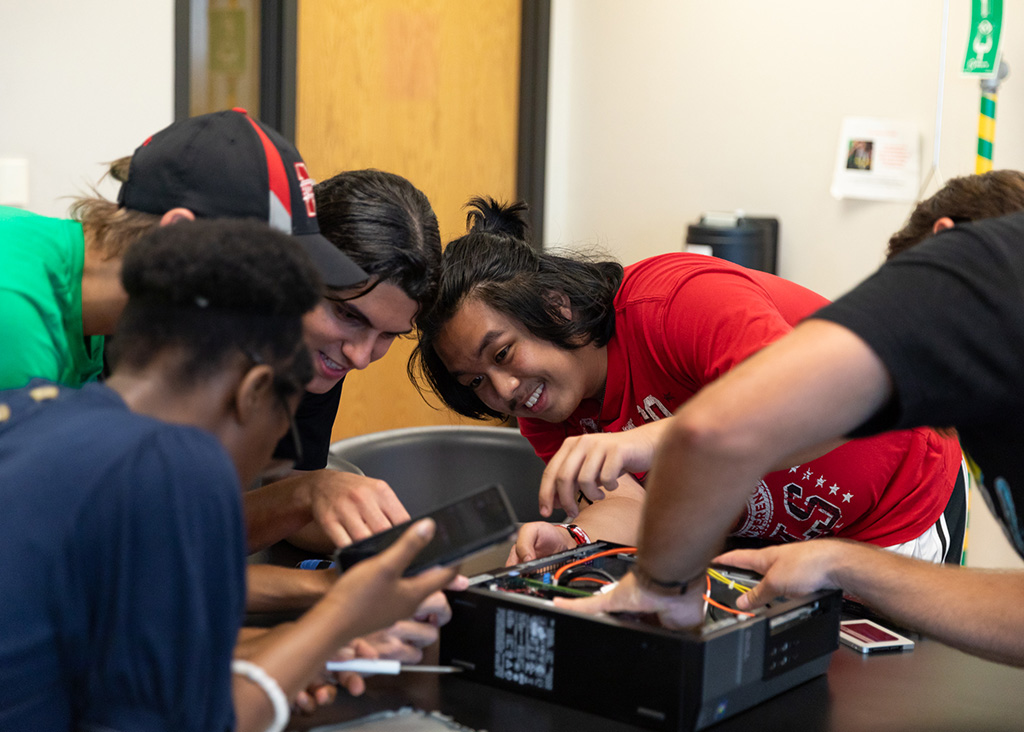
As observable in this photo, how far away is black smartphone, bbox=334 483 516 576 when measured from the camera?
34.6 inches

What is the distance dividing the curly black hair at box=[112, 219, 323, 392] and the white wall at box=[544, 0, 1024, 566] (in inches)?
103

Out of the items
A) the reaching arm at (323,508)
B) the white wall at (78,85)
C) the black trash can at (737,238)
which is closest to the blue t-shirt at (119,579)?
the reaching arm at (323,508)

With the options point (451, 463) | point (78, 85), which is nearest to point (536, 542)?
point (451, 463)

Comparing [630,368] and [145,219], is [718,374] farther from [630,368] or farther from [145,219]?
[145,219]

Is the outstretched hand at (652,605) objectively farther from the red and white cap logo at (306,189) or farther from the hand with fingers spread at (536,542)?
the red and white cap logo at (306,189)

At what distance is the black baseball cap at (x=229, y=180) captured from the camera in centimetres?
114

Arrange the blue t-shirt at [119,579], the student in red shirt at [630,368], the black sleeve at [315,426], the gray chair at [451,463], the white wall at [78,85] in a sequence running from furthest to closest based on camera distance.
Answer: the white wall at [78,85]
the gray chair at [451,463]
the black sleeve at [315,426]
the student in red shirt at [630,368]
the blue t-shirt at [119,579]

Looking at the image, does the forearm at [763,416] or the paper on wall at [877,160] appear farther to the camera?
the paper on wall at [877,160]

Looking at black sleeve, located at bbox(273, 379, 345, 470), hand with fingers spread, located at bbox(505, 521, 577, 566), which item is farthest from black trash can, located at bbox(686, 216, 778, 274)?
hand with fingers spread, located at bbox(505, 521, 577, 566)

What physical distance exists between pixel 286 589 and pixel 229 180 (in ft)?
1.56

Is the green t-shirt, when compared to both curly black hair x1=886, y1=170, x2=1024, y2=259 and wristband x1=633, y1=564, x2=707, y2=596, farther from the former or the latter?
curly black hair x1=886, y1=170, x2=1024, y2=259

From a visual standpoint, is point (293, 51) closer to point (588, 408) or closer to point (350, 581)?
point (588, 408)

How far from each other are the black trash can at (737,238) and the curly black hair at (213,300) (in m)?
2.51

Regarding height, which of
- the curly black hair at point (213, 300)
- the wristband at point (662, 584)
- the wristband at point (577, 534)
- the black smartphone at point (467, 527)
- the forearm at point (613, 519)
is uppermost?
the curly black hair at point (213, 300)
